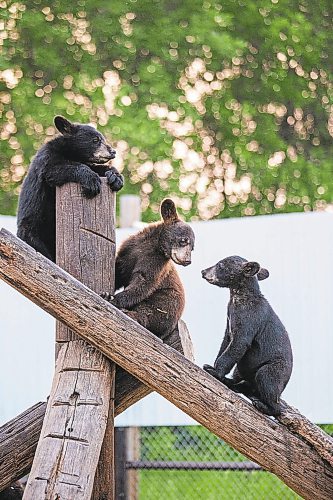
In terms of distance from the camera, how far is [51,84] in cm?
1384

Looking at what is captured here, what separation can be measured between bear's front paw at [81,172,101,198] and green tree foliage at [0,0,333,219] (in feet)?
25.8

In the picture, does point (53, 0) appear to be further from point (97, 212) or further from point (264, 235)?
point (97, 212)

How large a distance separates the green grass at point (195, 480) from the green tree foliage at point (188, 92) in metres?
3.91

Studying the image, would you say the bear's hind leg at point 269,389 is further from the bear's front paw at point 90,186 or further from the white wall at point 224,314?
the white wall at point 224,314

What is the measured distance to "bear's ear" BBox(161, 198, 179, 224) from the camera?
5.24m

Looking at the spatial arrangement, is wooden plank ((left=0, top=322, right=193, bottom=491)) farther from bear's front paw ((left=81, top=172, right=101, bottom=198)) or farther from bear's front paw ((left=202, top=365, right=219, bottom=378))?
bear's front paw ((left=81, top=172, right=101, bottom=198))

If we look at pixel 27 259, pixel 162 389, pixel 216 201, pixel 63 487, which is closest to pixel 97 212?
pixel 27 259

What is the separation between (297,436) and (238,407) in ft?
1.17

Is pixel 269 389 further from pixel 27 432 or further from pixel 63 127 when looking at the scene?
pixel 63 127

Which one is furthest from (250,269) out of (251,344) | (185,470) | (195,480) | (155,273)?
(195,480)

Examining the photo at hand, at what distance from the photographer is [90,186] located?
4.96 m

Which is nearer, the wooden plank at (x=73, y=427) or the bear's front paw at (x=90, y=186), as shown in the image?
the wooden plank at (x=73, y=427)

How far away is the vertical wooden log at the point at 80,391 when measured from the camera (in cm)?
438

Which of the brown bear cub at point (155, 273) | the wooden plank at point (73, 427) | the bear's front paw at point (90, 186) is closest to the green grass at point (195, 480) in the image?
the brown bear cub at point (155, 273)
